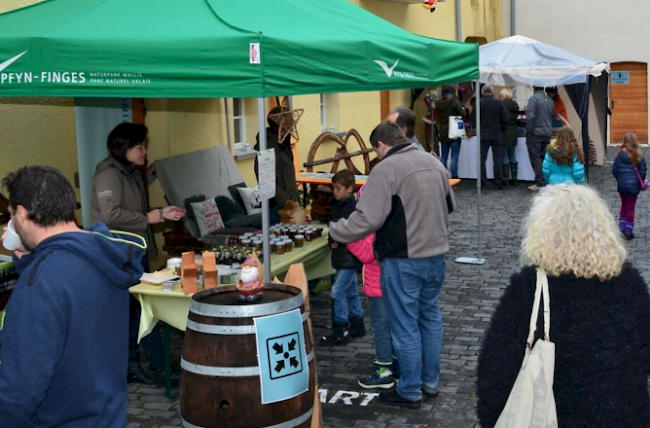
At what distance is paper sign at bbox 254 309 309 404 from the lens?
14.4 feet

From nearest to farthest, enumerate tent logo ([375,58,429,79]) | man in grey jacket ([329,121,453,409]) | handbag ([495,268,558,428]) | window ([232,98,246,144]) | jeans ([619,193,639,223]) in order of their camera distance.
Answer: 1. handbag ([495,268,558,428])
2. man in grey jacket ([329,121,453,409])
3. tent logo ([375,58,429,79])
4. jeans ([619,193,639,223])
5. window ([232,98,246,144])

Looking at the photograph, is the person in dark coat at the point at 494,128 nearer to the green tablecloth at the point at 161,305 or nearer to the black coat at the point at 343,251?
the black coat at the point at 343,251

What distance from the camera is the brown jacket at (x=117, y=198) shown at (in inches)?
253

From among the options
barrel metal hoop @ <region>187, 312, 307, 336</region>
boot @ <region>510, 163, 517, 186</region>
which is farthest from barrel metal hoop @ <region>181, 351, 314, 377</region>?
boot @ <region>510, 163, 517, 186</region>

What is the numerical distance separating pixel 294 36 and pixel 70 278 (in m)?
2.83

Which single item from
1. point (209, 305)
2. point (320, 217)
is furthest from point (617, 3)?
point (209, 305)

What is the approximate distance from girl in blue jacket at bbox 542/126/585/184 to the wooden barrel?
25.9 ft

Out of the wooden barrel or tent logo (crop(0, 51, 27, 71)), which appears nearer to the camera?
Answer: the wooden barrel

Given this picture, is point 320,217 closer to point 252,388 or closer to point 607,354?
point 252,388

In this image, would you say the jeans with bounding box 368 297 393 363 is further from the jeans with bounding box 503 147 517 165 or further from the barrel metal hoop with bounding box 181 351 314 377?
the jeans with bounding box 503 147 517 165

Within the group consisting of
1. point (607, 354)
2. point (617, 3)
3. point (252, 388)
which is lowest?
point (252, 388)

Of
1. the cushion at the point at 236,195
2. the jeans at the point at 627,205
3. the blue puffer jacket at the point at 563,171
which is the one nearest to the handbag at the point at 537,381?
the cushion at the point at 236,195

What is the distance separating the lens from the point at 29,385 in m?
2.87

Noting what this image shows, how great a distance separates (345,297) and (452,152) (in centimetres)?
1103
